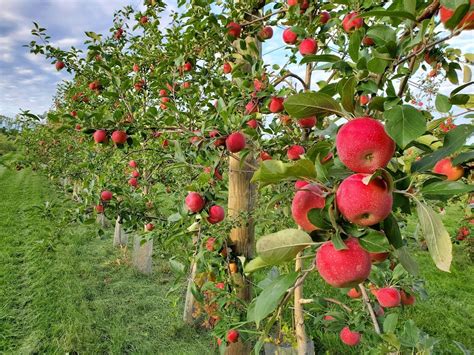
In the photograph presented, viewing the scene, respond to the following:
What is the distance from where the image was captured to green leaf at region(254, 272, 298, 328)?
2.22ft

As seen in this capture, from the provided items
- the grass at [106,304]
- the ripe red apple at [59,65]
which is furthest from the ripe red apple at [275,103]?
the ripe red apple at [59,65]

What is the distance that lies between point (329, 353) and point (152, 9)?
373 cm

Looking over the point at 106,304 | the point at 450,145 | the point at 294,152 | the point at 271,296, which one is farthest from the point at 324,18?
the point at 106,304

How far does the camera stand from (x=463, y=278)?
5.05 metres

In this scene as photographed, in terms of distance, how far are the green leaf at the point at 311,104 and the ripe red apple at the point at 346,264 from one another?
0.94 ft

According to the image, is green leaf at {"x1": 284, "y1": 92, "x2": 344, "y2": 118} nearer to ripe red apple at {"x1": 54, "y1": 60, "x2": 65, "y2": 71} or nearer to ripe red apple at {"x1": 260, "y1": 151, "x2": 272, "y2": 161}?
ripe red apple at {"x1": 260, "y1": 151, "x2": 272, "y2": 161}

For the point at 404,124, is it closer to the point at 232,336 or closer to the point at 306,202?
the point at 306,202

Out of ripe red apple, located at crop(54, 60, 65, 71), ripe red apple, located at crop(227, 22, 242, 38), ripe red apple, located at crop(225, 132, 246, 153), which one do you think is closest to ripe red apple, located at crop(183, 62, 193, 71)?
ripe red apple, located at crop(227, 22, 242, 38)

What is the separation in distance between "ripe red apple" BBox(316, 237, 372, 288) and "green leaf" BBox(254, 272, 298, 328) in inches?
2.9

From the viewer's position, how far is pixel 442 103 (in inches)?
32.1

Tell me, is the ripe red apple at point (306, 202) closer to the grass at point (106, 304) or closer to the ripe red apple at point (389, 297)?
the ripe red apple at point (389, 297)

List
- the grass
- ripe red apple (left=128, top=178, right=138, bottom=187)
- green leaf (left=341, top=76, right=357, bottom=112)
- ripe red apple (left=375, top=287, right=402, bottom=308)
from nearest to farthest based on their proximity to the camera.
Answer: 1. green leaf (left=341, top=76, right=357, bottom=112)
2. ripe red apple (left=375, top=287, right=402, bottom=308)
3. the grass
4. ripe red apple (left=128, top=178, right=138, bottom=187)

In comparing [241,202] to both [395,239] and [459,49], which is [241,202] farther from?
[395,239]

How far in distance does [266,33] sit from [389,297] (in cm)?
185
